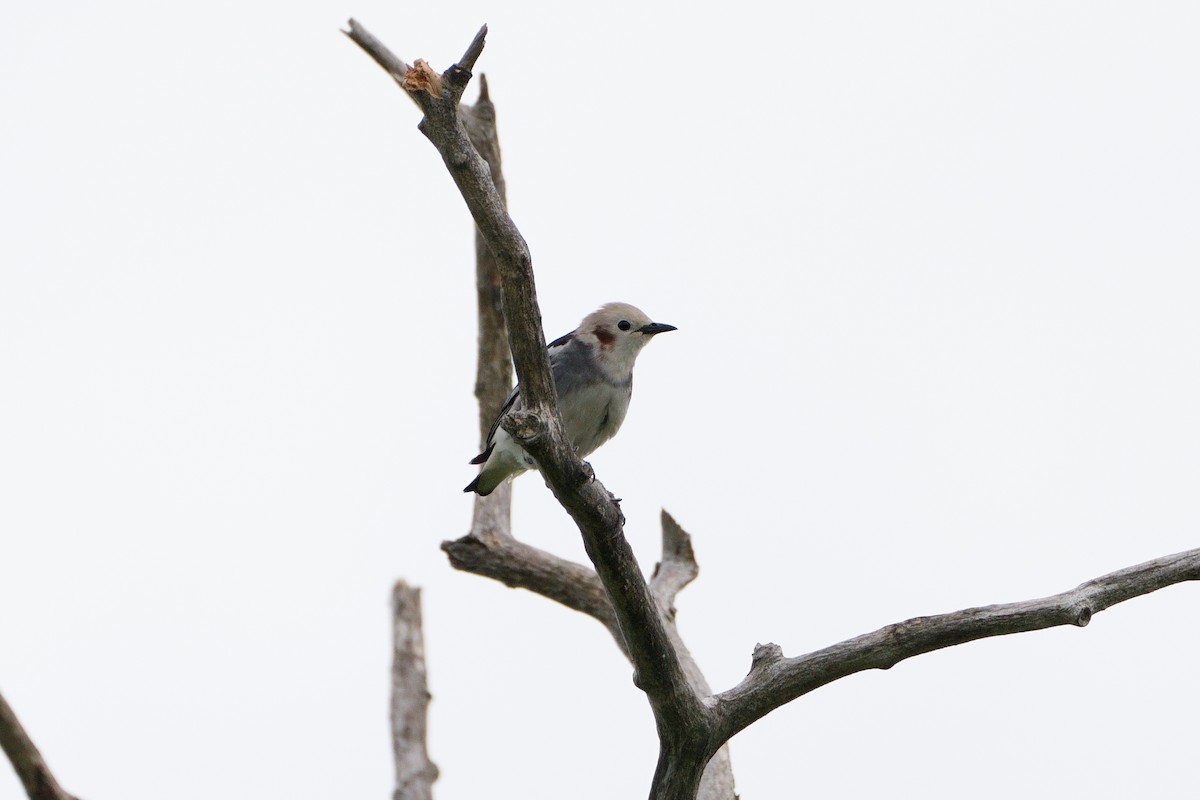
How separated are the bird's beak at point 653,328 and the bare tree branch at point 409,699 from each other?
106 inches

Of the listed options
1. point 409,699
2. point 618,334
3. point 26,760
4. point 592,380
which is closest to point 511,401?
point 592,380

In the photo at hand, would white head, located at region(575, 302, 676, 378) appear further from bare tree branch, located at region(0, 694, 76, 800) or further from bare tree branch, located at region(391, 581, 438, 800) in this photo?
bare tree branch, located at region(0, 694, 76, 800)

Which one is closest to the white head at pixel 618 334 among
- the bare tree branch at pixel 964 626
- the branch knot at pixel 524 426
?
the bare tree branch at pixel 964 626

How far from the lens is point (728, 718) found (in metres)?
5.37

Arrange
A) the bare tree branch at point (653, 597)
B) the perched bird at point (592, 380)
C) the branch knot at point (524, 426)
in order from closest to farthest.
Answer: the branch knot at point (524, 426), the bare tree branch at point (653, 597), the perched bird at point (592, 380)

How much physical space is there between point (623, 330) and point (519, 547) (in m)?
2.03

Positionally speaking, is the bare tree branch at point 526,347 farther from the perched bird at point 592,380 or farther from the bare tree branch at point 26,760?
the perched bird at point 592,380

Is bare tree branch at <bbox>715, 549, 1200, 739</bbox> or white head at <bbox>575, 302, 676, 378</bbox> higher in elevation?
white head at <bbox>575, 302, 676, 378</bbox>

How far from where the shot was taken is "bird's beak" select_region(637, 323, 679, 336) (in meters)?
7.73

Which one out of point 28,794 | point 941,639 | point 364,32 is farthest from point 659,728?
point 364,32

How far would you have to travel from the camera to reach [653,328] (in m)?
7.75

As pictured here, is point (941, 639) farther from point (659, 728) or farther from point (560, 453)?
point (560, 453)

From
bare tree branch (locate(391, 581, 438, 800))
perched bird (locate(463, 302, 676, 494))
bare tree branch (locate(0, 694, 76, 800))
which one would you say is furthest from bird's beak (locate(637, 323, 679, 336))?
bare tree branch (locate(0, 694, 76, 800))

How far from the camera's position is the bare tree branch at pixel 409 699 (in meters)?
7.94
